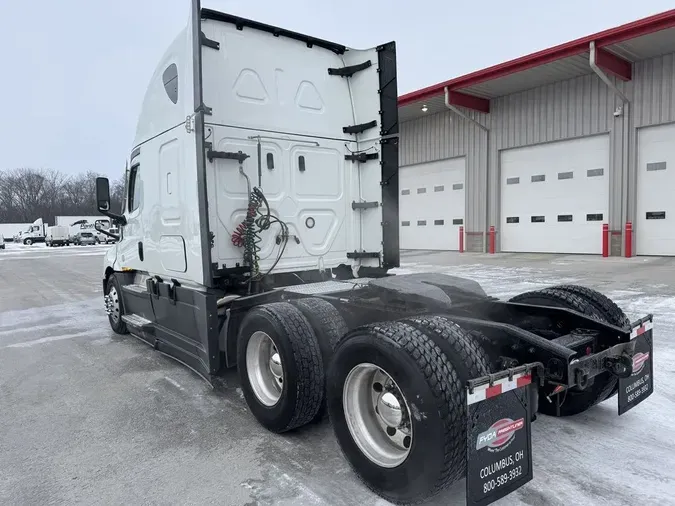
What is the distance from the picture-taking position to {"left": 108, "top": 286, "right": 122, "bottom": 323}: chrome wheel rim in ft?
22.3

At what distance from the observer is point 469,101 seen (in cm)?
1912

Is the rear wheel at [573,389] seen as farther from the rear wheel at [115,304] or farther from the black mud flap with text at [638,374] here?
the rear wheel at [115,304]

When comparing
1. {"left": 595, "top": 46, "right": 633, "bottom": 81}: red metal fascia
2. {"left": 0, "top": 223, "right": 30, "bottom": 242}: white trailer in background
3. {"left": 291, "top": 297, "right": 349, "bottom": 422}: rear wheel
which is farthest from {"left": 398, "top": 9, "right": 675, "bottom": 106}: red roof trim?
{"left": 0, "top": 223, "right": 30, "bottom": 242}: white trailer in background

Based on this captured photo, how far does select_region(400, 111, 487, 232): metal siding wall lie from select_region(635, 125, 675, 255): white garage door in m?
5.66

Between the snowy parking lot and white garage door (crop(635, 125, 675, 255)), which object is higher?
white garage door (crop(635, 125, 675, 255))

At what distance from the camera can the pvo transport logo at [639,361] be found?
3172mm

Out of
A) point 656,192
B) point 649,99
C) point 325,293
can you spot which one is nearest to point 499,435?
point 325,293

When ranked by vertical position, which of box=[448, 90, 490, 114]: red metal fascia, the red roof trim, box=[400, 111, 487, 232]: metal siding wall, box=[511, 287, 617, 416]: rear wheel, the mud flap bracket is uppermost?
the red roof trim

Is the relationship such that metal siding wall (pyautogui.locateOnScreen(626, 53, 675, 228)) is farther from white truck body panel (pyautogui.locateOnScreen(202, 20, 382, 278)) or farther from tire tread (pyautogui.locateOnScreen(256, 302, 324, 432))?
tire tread (pyautogui.locateOnScreen(256, 302, 324, 432))

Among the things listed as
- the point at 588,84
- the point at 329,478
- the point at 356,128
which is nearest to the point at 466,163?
the point at 588,84

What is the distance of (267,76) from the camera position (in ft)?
16.0

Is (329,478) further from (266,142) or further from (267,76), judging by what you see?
(267,76)

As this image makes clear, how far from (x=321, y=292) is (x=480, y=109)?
17504mm

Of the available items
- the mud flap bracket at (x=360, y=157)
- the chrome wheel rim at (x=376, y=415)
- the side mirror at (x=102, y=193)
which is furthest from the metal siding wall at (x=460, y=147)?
the chrome wheel rim at (x=376, y=415)
